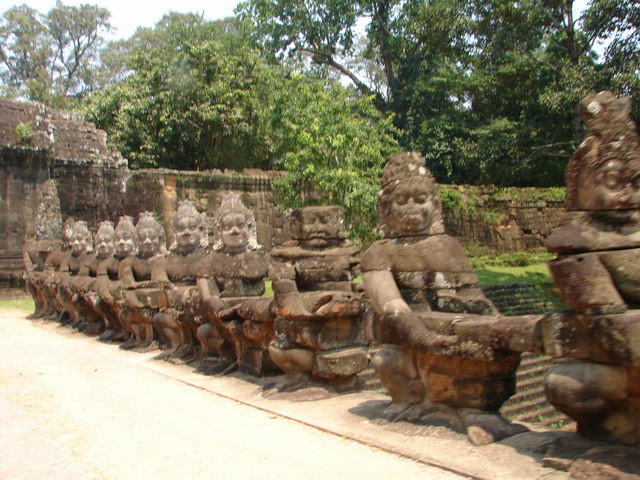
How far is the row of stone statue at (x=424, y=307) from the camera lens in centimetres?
341

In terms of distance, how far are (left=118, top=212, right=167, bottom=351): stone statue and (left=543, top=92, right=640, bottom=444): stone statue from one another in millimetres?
6723

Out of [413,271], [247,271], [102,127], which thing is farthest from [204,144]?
[413,271]

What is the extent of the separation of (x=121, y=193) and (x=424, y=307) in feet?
57.9

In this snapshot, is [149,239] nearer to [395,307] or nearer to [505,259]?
[395,307]

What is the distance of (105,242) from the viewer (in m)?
11.4

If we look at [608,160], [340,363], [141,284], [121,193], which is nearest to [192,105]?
[121,193]

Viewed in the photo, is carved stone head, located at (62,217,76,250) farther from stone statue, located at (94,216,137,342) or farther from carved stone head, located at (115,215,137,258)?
carved stone head, located at (115,215,137,258)

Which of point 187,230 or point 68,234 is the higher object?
point 68,234

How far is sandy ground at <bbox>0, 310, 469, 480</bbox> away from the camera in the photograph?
158 inches

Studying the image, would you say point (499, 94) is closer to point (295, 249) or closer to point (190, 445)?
point (295, 249)

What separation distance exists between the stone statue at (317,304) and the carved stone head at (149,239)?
13.0 ft

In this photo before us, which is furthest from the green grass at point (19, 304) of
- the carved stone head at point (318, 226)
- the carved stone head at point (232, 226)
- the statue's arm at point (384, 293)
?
the statue's arm at point (384, 293)

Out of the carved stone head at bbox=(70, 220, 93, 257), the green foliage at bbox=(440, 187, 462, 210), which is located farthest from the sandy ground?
the green foliage at bbox=(440, 187, 462, 210)

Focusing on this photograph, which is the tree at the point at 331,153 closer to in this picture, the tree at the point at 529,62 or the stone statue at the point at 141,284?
the tree at the point at 529,62
